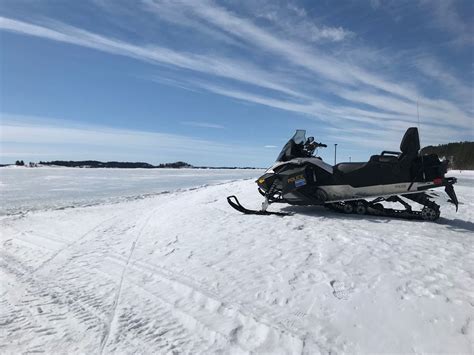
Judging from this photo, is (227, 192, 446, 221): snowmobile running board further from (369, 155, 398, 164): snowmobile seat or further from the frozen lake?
the frozen lake

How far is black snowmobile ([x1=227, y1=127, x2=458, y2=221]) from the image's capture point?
603 cm

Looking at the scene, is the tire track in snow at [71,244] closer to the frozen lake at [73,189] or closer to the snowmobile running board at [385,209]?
the snowmobile running board at [385,209]

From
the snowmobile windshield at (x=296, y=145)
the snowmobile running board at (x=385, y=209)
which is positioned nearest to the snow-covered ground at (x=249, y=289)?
the snowmobile running board at (x=385, y=209)

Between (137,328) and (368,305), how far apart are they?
77.0 inches

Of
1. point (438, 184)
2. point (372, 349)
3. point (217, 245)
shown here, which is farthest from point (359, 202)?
point (372, 349)

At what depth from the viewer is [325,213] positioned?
6.89 m

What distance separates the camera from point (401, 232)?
16.8 feet

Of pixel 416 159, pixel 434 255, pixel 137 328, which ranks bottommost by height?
pixel 137 328

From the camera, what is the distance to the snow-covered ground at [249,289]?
2.68 m

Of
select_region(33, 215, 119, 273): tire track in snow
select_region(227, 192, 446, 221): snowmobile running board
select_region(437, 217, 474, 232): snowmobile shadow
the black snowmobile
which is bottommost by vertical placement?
select_region(33, 215, 119, 273): tire track in snow

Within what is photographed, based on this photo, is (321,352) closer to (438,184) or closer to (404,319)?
(404,319)

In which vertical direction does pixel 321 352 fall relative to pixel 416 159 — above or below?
below

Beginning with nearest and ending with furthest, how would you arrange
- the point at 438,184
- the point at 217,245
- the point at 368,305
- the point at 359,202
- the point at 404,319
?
the point at 404,319 → the point at 368,305 → the point at 217,245 → the point at 438,184 → the point at 359,202

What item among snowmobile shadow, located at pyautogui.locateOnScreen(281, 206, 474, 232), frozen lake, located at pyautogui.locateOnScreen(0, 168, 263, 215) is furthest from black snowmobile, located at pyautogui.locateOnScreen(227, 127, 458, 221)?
frozen lake, located at pyautogui.locateOnScreen(0, 168, 263, 215)
